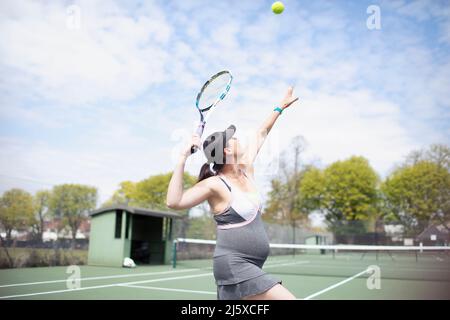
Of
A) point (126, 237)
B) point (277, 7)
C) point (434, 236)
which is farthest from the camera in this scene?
point (434, 236)

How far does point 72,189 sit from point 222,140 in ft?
42.0

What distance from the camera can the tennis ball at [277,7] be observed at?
488 cm

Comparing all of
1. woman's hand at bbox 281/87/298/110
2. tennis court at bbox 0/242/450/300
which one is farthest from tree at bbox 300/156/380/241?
woman's hand at bbox 281/87/298/110

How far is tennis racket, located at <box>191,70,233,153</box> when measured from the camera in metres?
3.68

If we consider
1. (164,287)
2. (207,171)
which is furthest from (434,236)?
(207,171)

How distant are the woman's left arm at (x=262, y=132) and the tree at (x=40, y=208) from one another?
1034cm

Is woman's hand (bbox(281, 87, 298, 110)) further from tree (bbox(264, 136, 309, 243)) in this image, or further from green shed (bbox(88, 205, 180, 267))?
tree (bbox(264, 136, 309, 243))

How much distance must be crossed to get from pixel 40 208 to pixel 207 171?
1092 centimetres

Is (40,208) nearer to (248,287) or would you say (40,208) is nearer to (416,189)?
(248,287)

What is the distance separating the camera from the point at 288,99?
353 cm

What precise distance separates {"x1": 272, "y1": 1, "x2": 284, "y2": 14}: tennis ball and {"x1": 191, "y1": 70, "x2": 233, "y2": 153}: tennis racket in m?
1.53

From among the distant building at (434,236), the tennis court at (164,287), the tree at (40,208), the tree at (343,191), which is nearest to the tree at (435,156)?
the tree at (343,191)
